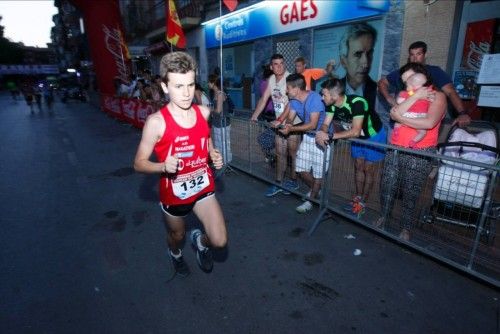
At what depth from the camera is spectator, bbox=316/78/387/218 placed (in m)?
4.02

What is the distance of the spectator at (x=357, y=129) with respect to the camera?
4.02 meters

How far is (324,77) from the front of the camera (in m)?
10.2

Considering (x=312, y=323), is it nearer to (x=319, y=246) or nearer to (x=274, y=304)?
(x=274, y=304)

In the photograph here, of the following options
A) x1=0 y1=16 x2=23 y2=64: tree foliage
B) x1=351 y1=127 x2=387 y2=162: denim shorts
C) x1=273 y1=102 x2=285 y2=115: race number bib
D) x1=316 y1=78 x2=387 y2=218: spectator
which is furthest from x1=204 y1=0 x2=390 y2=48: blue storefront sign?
x1=0 y1=16 x2=23 y2=64: tree foliage

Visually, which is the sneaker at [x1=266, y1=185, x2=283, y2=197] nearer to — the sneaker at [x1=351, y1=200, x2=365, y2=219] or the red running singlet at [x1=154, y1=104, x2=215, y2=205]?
the sneaker at [x1=351, y1=200, x2=365, y2=219]

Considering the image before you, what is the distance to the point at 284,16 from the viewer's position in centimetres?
1146

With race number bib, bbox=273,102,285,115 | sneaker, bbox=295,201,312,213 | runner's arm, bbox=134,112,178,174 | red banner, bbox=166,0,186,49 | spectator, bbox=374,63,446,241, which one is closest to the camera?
runner's arm, bbox=134,112,178,174

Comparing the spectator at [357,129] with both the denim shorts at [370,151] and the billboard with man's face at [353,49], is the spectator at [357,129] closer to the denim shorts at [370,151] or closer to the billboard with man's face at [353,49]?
the denim shorts at [370,151]

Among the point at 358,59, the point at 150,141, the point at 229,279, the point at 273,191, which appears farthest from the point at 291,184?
the point at 358,59

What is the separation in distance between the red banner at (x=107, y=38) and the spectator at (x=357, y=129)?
16.6m

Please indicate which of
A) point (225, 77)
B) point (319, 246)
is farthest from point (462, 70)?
point (225, 77)

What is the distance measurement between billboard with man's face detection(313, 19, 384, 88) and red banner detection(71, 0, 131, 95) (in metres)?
12.5

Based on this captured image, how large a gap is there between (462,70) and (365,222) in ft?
17.3

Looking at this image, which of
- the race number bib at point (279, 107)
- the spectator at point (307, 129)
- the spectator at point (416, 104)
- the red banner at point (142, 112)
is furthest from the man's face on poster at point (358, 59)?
the red banner at point (142, 112)
